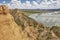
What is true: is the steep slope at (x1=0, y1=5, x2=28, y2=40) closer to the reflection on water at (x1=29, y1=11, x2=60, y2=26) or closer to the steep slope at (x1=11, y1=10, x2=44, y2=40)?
the steep slope at (x1=11, y1=10, x2=44, y2=40)

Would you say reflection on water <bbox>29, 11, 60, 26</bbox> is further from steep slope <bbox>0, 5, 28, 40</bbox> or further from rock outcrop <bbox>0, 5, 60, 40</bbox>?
steep slope <bbox>0, 5, 28, 40</bbox>

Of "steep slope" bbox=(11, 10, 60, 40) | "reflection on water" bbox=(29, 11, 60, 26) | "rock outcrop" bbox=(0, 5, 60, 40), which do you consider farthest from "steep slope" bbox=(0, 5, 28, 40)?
"reflection on water" bbox=(29, 11, 60, 26)

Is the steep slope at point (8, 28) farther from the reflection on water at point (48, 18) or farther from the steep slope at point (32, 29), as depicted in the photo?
the reflection on water at point (48, 18)

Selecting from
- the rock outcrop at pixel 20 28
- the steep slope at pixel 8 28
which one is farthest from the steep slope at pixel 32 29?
the steep slope at pixel 8 28

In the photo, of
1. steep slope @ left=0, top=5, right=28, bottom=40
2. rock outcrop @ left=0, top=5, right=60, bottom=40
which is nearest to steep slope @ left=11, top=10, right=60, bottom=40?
rock outcrop @ left=0, top=5, right=60, bottom=40

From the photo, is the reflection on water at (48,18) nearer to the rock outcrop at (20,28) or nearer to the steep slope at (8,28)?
the rock outcrop at (20,28)

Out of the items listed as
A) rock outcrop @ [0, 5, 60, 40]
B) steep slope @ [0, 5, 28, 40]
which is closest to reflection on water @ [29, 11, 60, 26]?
rock outcrop @ [0, 5, 60, 40]

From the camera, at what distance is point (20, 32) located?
5.25 meters

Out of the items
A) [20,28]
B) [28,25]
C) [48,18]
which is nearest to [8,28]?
[20,28]

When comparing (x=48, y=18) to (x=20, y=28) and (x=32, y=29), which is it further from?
(x=20, y=28)

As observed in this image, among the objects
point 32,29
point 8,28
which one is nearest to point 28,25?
point 32,29

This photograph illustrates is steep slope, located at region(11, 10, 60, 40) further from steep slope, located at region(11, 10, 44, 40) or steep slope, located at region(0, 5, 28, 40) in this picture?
steep slope, located at region(0, 5, 28, 40)

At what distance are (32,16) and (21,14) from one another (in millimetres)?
247

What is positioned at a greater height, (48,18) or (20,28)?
(48,18)
